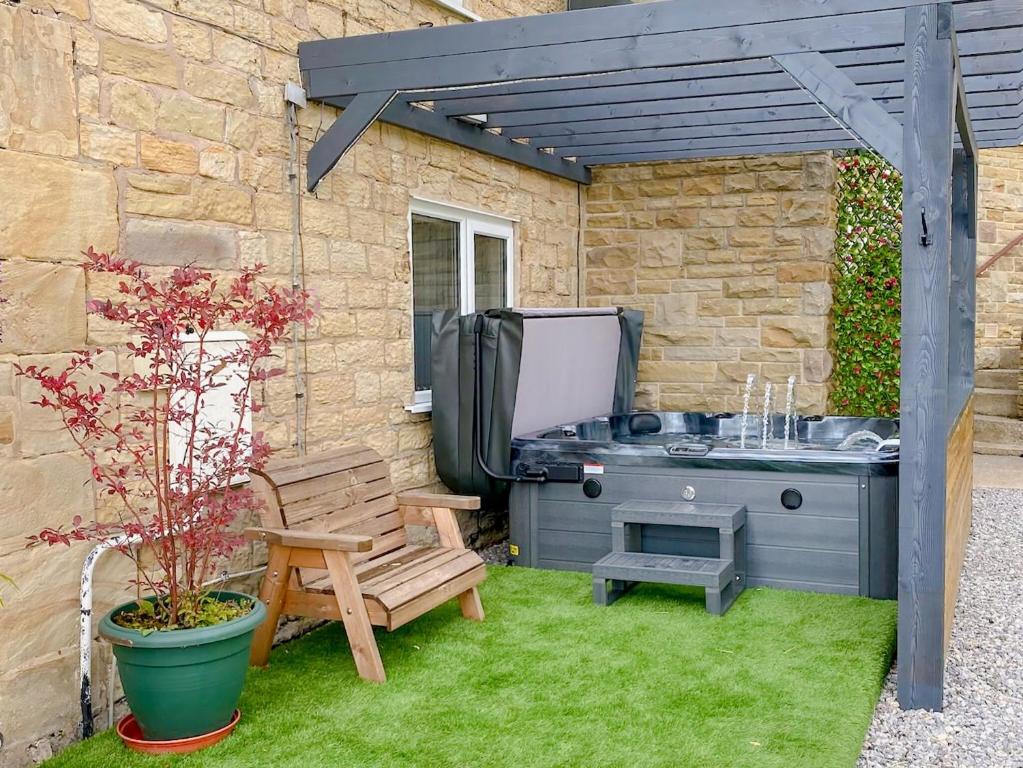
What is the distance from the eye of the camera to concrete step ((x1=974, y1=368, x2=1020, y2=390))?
10797 millimetres

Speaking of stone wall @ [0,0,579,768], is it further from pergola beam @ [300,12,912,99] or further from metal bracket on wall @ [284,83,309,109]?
pergola beam @ [300,12,912,99]

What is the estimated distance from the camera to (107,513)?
12.1 ft

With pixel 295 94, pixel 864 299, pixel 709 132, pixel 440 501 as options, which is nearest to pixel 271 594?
pixel 440 501

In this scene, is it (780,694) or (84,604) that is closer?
(84,604)

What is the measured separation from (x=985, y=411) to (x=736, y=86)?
271 inches

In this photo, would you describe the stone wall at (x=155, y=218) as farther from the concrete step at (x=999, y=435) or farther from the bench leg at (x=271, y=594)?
the concrete step at (x=999, y=435)

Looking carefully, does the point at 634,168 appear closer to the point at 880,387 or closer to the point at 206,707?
the point at 880,387

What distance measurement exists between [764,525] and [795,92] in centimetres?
227

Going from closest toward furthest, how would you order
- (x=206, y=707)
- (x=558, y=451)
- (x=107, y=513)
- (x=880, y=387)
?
(x=206, y=707)
(x=107, y=513)
(x=558, y=451)
(x=880, y=387)

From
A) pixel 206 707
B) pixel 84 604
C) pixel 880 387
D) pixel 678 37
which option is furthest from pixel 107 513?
pixel 880 387

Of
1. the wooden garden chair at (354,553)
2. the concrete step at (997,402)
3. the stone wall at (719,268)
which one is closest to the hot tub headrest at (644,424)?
the stone wall at (719,268)

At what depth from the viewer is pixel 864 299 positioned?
301 inches

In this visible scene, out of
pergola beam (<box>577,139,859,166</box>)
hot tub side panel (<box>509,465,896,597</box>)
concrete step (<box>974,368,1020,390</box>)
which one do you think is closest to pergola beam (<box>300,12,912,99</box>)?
hot tub side panel (<box>509,465,896,597</box>)

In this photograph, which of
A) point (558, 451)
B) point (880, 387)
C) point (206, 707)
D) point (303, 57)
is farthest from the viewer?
point (880, 387)
